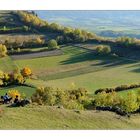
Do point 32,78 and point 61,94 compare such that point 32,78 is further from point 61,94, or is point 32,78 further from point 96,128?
point 96,128

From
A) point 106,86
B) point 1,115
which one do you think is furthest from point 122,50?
point 1,115

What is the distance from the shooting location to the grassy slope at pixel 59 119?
23.2 m

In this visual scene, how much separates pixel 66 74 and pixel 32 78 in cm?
404

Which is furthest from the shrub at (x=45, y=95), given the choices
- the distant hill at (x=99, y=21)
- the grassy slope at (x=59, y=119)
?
the grassy slope at (x=59, y=119)

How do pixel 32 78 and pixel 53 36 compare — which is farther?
pixel 53 36

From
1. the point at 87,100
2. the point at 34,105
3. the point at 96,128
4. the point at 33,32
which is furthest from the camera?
the point at 33,32

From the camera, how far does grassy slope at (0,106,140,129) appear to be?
23.2 m

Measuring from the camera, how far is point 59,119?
80.1 ft

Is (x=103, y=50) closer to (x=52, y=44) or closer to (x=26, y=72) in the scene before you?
(x=52, y=44)

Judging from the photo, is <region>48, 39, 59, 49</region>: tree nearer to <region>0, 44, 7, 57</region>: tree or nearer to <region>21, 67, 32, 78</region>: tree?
<region>0, 44, 7, 57</region>: tree

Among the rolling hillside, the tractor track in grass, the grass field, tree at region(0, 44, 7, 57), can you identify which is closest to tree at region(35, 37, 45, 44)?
the rolling hillside

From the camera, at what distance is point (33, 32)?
192ft

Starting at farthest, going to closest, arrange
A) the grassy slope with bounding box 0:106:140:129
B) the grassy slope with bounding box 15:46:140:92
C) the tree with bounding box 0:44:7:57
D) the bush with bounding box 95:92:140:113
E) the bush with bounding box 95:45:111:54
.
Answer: the bush with bounding box 95:45:111:54
the tree with bounding box 0:44:7:57
the grassy slope with bounding box 15:46:140:92
the bush with bounding box 95:92:140:113
the grassy slope with bounding box 0:106:140:129

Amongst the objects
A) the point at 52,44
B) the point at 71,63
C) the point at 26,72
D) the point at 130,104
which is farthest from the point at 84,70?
the point at 130,104
